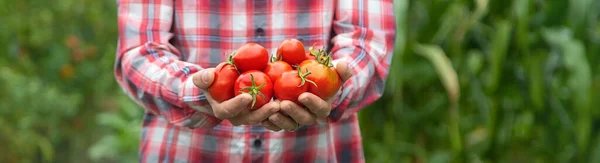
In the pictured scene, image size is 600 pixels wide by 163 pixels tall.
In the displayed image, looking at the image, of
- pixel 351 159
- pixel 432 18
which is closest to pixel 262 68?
pixel 351 159

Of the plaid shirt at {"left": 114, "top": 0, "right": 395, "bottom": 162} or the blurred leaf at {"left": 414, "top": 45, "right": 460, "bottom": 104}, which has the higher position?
the plaid shirt at {"left": 114, "top": 0, "right": 395, "bottom": 162}

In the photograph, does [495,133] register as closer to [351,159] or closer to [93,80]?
[351,159]

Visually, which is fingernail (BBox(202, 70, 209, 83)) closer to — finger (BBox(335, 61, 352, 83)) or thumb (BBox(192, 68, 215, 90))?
thumb (BBox(192, 68, 215, 90))

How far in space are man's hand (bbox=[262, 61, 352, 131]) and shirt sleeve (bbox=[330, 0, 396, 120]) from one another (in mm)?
110

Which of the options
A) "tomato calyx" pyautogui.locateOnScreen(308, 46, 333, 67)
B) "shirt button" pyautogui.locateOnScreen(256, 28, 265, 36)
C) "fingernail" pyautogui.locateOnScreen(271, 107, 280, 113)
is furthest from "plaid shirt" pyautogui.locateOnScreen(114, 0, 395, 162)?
"fingernail" pyautogui.locateOnScreen(271, 107, 280, 113)

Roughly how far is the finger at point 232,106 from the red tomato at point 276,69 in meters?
0.07

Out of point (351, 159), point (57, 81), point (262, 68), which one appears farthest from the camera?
point (57, 81)

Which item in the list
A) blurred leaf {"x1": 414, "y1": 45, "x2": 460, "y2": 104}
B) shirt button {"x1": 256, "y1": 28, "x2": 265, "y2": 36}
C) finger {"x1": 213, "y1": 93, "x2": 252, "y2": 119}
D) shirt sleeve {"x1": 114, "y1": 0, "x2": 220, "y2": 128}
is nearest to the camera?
finger {"x1": 213, "y1": 93, "x2": 252, "y2": 119}

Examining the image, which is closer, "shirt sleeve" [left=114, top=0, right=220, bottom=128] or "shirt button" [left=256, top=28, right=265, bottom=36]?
"shirt sleeve" [left=114, top=0, right=220, bottom=128]

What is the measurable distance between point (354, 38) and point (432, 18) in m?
1.10

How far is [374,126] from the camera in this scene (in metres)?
2.37

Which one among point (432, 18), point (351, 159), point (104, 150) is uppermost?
point (432, 18)

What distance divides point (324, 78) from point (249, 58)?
11 cm

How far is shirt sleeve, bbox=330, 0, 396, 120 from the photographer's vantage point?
Result: 45.8 inches
